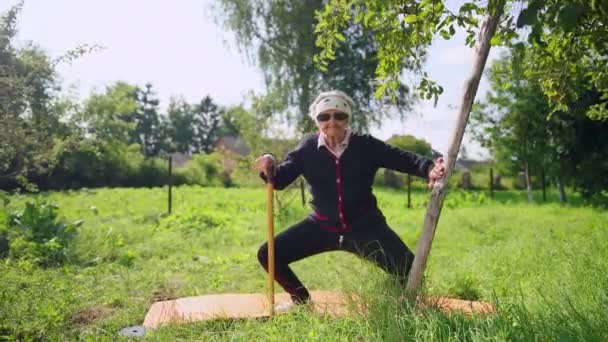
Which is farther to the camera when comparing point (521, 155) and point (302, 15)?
point (302, 15)

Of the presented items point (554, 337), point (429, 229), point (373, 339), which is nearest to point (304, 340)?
point (373, 339)

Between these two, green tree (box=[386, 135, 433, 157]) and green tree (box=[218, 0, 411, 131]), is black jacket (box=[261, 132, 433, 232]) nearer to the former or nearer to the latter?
green tree (box=[218, 0, 411, 131])

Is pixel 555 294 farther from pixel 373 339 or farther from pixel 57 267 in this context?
pixel 57 267

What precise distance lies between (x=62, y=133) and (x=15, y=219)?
280 centimetres

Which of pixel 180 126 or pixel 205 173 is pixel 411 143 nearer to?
pixel 205 173

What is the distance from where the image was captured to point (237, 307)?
3783 millimetres

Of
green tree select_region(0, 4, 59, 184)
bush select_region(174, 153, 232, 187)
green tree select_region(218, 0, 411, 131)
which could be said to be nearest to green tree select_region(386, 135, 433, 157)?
green tree select_region(218, 0, 411, 131)

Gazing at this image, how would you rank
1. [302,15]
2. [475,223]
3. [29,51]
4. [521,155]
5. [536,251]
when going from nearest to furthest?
[536,251] < [29,51] < [475,223] < [521,155] < [302,15]

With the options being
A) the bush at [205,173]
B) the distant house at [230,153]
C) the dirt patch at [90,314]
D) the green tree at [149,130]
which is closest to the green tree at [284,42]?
the distant house at [230,153]

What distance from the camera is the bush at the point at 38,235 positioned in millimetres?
5762

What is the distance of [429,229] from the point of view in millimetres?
3062

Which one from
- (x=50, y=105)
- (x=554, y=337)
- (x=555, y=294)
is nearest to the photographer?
(x=554, y=337)

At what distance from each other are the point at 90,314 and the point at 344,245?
2072 millimetres

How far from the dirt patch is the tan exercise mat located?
42 cm
